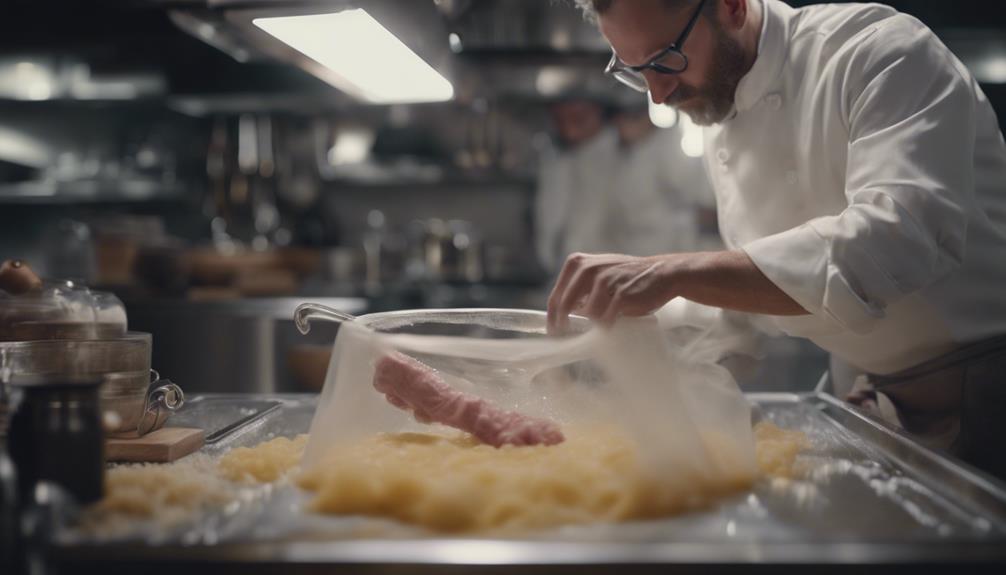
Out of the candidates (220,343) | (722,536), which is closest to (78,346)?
(722,536)

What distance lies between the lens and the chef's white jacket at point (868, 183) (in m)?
1.04

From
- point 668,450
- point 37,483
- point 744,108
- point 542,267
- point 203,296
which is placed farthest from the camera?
point 542,267

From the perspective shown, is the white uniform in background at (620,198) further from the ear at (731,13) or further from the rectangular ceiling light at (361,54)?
the ear at (731,13)

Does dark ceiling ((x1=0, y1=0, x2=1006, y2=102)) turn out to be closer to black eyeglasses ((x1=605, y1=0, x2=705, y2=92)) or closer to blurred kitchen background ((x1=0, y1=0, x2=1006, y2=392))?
blurred kitchen background ((x1=0, y1=0, x2=1006, y2=392))

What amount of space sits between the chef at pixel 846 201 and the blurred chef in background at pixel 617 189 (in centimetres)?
267

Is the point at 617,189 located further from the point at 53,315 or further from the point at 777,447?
the point at 53,315

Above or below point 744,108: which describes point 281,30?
above

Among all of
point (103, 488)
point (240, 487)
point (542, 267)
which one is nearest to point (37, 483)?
point (103, 488)

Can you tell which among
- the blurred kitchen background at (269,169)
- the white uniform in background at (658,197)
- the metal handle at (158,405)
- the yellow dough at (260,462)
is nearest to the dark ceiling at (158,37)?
the blurred kitchen background at (269,169)

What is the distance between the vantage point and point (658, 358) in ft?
3.22

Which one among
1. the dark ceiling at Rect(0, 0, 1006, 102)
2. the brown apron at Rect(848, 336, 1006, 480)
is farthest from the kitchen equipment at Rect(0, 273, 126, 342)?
the dark ceiling at Rect(0, 0, 1006, 102)

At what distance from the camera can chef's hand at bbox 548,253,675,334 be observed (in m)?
1.02

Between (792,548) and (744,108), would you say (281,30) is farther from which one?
(792,548)

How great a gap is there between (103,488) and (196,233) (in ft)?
14.1
